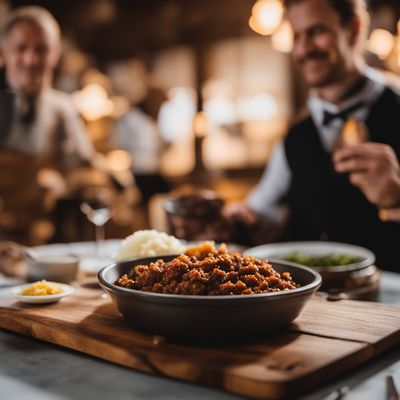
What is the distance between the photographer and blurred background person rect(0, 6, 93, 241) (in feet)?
13.0

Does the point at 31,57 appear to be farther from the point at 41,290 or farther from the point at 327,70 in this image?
the point at 41,290

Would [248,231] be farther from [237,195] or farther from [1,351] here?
[237,195]

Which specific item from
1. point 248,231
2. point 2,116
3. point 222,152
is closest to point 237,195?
point 222,152

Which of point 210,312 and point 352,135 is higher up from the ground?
point 352,135

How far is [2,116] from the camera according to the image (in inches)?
156

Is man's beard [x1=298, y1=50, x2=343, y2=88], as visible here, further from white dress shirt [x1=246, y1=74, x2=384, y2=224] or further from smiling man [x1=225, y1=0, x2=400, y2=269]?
white dress shirt [x1=246, y1=74, x2=384, y2=224]

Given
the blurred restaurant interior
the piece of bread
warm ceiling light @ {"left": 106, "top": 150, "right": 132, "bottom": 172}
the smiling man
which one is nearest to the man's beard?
the smiling man

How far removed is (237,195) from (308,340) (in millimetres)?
7253

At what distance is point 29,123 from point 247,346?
367 cm

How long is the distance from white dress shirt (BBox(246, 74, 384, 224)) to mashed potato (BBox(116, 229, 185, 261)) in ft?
4.52

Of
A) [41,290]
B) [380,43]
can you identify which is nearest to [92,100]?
[380,43]

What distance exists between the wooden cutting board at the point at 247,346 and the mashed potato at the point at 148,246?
11.6 inches

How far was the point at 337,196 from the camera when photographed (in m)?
2.86

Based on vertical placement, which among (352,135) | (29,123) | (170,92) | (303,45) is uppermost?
(170,92)
